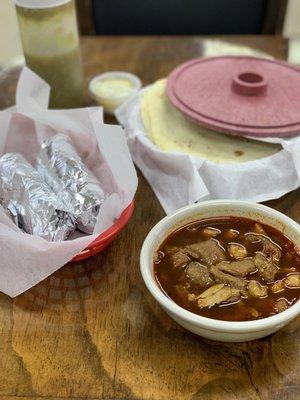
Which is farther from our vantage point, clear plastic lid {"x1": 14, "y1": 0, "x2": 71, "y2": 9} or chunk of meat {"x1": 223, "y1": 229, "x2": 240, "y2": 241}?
clear plastic lid {"x1": 14, "y1": 0, "x2": 71, "y2": 9}

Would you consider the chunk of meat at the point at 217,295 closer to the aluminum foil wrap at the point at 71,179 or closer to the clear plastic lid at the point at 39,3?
the aluminum foil wrap at the point at 71,179

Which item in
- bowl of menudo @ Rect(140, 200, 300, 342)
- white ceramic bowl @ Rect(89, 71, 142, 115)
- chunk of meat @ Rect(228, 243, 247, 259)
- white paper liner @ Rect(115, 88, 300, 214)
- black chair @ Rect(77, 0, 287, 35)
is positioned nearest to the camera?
bowl of menudo @ Rect(140, 200, 300, 342)

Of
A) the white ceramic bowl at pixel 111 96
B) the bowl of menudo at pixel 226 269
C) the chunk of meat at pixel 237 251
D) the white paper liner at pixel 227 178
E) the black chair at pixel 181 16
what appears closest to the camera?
the bowl of menudo at pixel 226 269

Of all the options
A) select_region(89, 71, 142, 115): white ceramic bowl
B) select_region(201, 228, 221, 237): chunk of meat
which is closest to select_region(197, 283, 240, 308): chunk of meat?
select_region(201, 228, 221, 237): chunk of meat

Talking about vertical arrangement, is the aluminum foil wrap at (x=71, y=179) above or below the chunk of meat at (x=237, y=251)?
above

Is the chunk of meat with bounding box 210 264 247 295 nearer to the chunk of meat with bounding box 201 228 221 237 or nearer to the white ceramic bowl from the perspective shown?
the chunk of meat with bounding box 201 228 221 237

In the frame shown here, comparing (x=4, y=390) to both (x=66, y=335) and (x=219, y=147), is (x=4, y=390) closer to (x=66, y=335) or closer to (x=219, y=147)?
(x=66, y=335)

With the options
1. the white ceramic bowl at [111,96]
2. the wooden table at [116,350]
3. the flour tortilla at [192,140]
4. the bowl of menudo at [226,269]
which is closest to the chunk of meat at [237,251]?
the bowl of menudo at [226,269]

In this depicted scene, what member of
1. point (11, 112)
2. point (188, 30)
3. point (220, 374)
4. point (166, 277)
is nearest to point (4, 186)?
point (11, 112)
